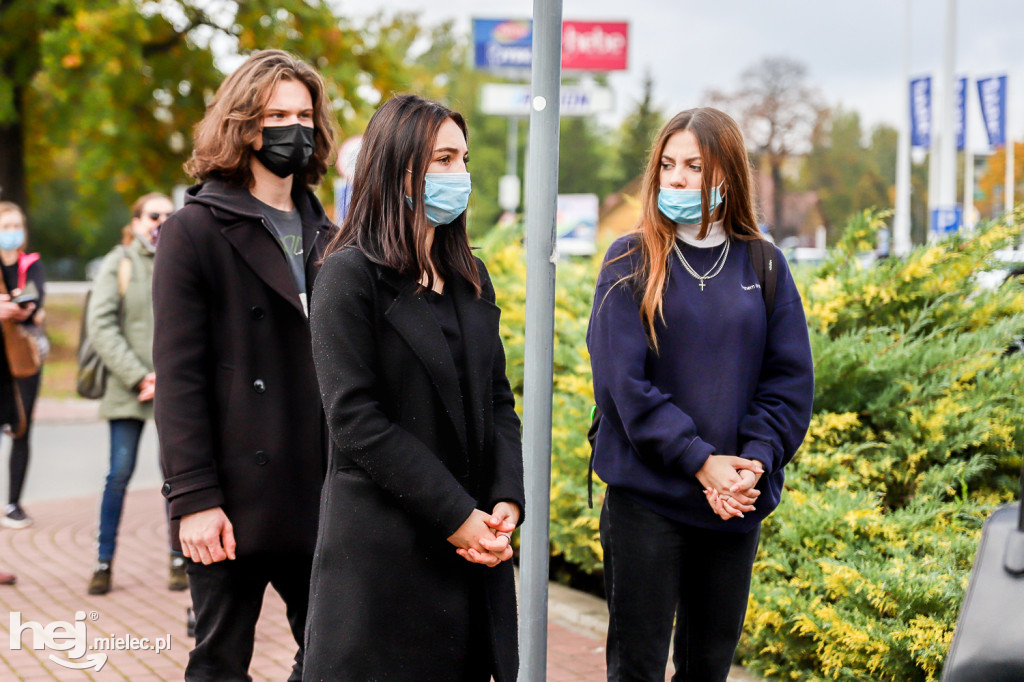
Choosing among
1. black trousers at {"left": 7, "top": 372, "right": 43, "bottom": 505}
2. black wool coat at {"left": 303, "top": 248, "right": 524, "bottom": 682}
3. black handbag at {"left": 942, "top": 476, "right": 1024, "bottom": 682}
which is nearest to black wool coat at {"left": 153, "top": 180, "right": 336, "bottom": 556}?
black wool coat at {"left": 303, "top": 248, "right": 524, "bottom": 682}

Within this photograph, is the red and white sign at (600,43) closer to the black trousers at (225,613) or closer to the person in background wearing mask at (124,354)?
the person in background wearing mask at (124,354)

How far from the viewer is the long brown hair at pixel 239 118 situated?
2.91 metres

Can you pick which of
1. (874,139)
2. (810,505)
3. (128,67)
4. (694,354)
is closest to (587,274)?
(810,505)

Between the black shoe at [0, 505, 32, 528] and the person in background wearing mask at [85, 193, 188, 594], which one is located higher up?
the person in background wearing mask at [85, 193, 188, 594]

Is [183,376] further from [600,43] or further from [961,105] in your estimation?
[600,43]

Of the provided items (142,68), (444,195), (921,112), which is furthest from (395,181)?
(921,112)

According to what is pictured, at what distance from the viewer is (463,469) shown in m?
2.40

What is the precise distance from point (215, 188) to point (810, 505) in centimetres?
242

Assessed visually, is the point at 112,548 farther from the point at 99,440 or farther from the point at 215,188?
the point at 99,440

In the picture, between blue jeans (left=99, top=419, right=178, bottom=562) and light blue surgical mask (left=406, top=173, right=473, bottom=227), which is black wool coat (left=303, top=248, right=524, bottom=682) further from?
blue jeans (left=99, top=419, right=178, bottom=562)

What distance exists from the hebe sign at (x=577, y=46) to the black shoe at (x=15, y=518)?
86.3ft

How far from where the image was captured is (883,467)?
4.23m

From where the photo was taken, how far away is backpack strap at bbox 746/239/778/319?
295 cm

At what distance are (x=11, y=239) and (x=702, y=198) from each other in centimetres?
496
